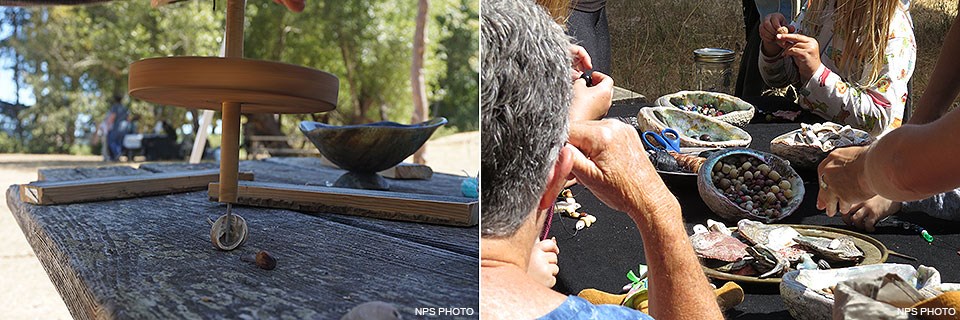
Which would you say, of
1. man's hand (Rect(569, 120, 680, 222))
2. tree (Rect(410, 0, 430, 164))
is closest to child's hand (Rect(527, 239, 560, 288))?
man's hand (Rect(569, 120, 680, 222))

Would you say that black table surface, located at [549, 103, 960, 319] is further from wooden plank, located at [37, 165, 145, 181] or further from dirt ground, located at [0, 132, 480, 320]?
wooden plank, located at [37, 165, 145, 181]

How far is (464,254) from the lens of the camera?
0.50m

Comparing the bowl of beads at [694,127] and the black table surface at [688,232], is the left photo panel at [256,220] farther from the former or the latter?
the bowl of beads at [694,127]

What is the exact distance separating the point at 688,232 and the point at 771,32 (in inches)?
13.7

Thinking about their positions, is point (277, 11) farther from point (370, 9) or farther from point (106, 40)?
point (106, 40)

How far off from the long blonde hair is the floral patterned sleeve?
0.04 feet

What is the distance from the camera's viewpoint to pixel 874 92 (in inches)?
39.4

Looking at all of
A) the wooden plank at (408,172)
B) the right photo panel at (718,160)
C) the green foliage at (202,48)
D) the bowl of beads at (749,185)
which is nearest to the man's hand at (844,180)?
the right photo panel at (718,160)

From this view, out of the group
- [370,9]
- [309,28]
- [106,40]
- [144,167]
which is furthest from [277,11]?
[144,167]

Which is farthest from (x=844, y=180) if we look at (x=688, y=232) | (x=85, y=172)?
(x=85, y=172)

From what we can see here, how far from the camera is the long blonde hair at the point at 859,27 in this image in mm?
969

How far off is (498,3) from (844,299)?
235 millimetres

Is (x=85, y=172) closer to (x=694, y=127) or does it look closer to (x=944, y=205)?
(x=694, y=127)

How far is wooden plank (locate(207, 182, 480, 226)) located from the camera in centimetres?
61
